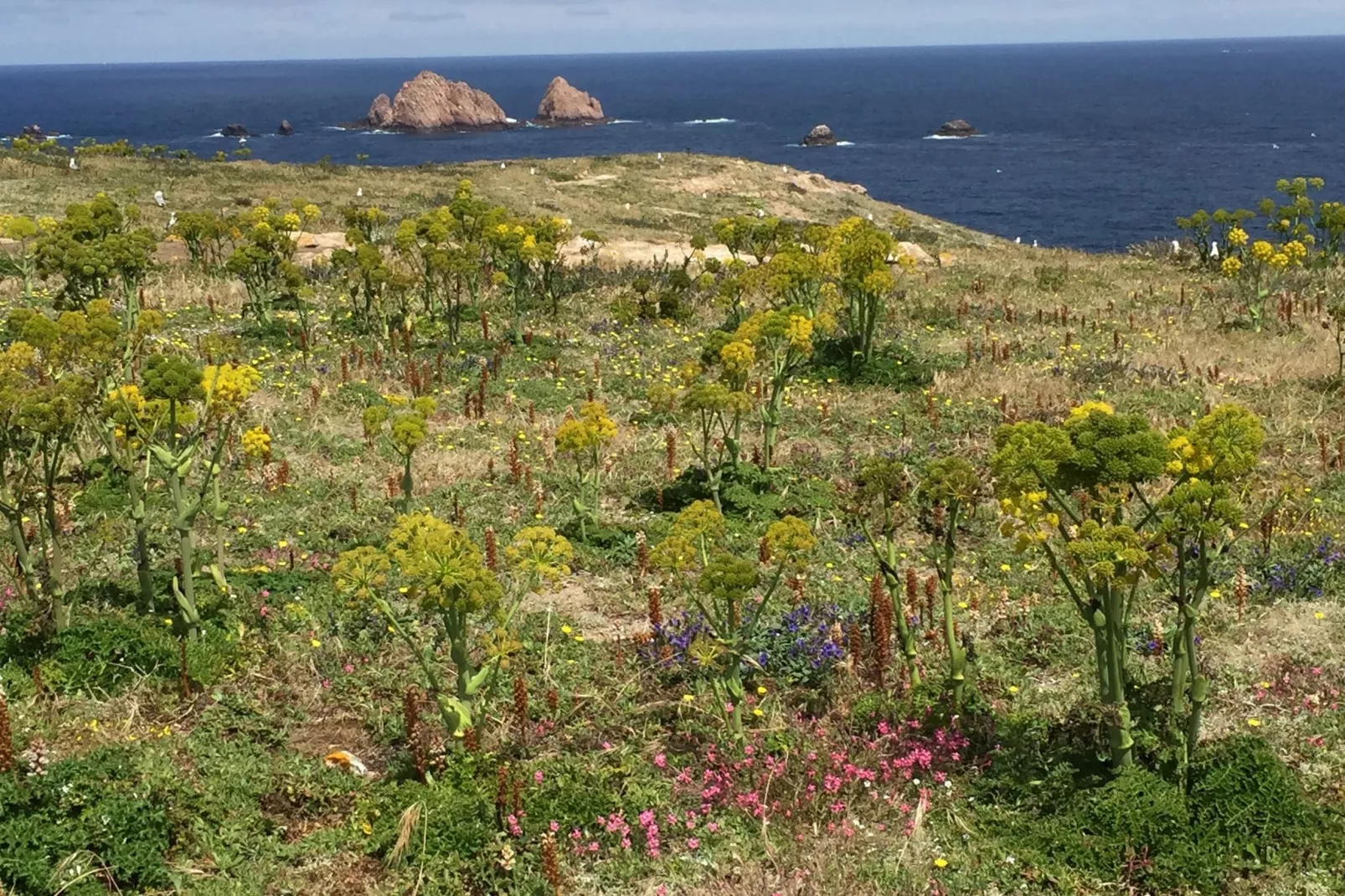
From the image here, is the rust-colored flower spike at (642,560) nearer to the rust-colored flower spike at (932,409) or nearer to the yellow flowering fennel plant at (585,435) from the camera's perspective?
the yellow flowering fennel plant at (585,435)

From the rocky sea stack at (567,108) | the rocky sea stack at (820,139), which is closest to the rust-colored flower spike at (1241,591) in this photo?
the rocky sea stack at (820,139)

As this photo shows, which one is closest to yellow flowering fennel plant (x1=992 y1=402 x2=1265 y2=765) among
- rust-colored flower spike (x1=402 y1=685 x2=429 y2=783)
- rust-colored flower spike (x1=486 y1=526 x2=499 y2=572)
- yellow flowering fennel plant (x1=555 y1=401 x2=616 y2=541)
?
rust-colored flower spike (x1=402 y1=685 x2=429 y2=783)

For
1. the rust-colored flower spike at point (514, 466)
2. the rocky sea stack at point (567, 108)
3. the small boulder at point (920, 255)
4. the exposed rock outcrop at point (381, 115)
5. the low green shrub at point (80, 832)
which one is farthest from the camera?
the rocky sea stack at point (567, 108)

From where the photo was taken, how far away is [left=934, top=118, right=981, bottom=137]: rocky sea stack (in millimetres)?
133875

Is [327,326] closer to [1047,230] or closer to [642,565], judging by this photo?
[642,565]

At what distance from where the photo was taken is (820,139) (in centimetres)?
12594

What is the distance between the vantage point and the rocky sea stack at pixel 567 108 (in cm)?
16988

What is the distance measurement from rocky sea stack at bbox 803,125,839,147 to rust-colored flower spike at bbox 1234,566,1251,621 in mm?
121522

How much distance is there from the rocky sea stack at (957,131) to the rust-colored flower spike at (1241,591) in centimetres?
13370

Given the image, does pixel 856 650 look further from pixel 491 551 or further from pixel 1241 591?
pixel 1241 591

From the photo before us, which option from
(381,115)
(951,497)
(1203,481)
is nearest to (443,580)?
(951,497)

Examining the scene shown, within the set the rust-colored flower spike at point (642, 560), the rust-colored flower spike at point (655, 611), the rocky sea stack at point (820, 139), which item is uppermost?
the rocky sea stack at point (820, 139)

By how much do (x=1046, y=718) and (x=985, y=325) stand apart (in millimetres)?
13256

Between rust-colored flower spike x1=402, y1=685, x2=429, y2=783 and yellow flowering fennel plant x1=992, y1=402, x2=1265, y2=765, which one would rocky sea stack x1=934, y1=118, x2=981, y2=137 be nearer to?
yellow flowering fennel plant x1=992, y1=402, x2=1265, y2=765
